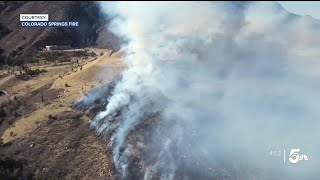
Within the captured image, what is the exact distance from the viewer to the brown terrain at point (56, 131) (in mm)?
38719

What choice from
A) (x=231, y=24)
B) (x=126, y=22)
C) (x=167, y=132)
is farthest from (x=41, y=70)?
(x=167, y=132)

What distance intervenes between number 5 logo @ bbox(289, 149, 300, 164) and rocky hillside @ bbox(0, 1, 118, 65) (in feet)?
171

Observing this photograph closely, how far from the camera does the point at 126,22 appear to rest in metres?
50.8

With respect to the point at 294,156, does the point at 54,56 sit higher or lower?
lower

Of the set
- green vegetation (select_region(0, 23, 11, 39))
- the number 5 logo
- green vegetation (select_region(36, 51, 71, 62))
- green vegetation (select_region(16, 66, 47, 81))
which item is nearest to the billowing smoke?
the number 5 logo

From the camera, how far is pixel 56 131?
141ft

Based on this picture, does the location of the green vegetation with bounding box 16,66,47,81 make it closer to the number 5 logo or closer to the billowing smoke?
the billowing smoke

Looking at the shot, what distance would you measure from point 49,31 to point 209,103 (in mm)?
62198

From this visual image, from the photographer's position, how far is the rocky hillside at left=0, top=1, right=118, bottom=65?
306 feet

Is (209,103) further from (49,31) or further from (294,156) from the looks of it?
(49,31)

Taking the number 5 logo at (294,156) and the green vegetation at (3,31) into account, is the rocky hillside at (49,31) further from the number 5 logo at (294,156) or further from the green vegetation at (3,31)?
the number 5 logo at (294,156)

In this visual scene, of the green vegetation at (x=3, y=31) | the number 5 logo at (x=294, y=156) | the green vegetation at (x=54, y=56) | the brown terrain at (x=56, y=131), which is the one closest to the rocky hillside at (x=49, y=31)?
the green vegetation at (x=3, y=31)

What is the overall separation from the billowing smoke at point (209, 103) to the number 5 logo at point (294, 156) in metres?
0.40

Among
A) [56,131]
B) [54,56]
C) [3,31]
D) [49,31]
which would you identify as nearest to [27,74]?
[54,56]
